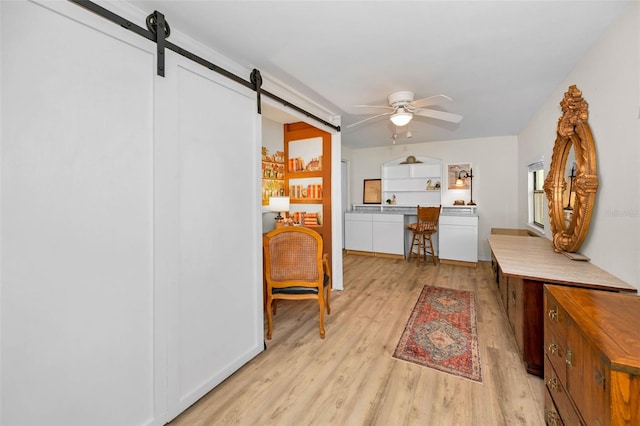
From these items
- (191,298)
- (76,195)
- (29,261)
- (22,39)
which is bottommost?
(191,298)

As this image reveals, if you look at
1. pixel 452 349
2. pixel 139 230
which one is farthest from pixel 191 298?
pixel 452 349

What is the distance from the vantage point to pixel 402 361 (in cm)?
218

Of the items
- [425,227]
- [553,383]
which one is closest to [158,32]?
[553,383]

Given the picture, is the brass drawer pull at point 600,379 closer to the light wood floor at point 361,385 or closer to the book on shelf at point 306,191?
the light wood floor at point 361,385

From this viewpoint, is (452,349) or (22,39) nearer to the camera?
(22,39)

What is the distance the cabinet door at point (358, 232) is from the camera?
5.84 m

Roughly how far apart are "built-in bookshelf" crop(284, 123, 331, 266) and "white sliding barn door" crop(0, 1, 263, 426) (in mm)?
1940

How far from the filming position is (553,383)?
4.66ft

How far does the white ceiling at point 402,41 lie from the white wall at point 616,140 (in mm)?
142

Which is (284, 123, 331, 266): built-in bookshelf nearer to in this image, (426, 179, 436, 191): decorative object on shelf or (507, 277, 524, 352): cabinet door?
(507, 277, 524, 352): cabinet door

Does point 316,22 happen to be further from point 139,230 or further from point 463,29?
point 139,230

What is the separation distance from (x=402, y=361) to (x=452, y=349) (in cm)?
50

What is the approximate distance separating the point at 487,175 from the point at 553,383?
4655 millimetres

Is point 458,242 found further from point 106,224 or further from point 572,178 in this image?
point 106,224
